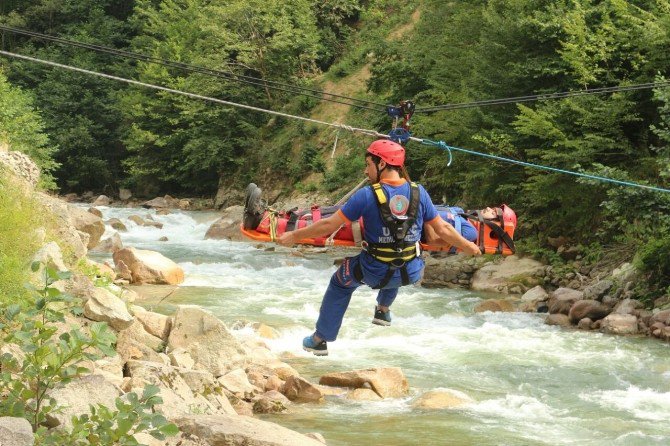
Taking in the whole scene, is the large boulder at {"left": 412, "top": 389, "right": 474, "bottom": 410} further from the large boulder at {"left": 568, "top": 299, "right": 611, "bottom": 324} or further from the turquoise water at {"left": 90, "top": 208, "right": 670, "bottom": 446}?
the large boulder at {"left": 568, "top": 299, "right": 611, "bottom": 324}

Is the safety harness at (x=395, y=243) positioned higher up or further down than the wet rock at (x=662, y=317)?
higher up

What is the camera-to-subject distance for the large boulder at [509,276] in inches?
691

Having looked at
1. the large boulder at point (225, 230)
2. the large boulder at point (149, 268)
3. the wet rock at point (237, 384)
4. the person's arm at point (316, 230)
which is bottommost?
the large boulder at point (225, 230)

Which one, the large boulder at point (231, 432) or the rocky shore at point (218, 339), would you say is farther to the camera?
the rocky shore at point (218, 339)

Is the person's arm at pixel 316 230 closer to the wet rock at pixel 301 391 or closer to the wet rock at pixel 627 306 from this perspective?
the wet rock at pixel 301 391

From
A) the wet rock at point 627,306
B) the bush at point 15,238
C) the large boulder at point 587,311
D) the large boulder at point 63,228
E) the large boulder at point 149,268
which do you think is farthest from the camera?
the large boulder at point 149,268

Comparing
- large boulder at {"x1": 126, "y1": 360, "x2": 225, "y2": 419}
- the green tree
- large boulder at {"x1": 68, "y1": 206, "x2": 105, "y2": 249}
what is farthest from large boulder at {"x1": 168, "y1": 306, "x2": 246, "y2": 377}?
the green tree

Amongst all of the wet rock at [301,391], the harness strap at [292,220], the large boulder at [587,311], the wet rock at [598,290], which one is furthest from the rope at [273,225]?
the wet rock at [598,290]

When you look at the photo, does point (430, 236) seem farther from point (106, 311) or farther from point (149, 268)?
point (149, 268)

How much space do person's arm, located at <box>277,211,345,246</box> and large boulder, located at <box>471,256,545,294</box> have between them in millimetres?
10874

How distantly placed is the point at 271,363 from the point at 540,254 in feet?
30.1

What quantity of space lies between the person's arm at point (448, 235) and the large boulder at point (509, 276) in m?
10.3

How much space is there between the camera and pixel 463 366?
Answer: 1198 cm

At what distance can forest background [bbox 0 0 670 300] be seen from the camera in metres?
17.2
